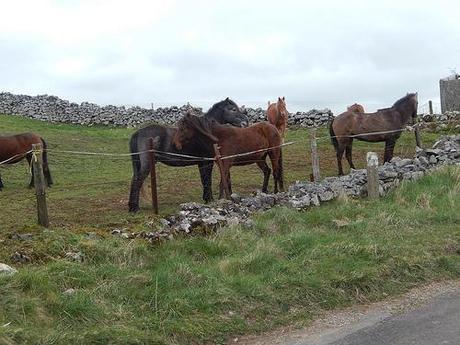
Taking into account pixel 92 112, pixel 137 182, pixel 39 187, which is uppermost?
pixel 92 112

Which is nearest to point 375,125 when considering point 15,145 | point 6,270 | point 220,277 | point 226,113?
point 226,113

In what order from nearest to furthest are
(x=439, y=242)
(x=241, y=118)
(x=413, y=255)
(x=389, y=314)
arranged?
(x=389, y=314)
(x=413, y=255)
(x=439, y=242)
(x=241, y=118)

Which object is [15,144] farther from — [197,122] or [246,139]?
[246,139]

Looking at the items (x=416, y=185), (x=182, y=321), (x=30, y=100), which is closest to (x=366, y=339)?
(x=182, y=321)

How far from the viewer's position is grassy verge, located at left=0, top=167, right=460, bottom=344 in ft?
16.0

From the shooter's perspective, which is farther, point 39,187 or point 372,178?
point 372,178

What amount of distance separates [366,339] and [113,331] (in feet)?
6.86

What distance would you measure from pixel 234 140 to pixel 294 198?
2.75 meters

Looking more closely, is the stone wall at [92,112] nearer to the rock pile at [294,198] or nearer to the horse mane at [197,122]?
the rock pile at [294,198]

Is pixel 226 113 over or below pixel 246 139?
over

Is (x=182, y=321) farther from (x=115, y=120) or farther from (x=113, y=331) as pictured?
(x=115, y=120)

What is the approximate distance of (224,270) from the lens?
6.07 meters

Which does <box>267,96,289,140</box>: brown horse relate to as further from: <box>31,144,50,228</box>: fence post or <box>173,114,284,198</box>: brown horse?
<box>31,144,50,228</box>: fence post

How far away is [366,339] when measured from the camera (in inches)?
190
